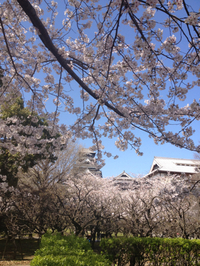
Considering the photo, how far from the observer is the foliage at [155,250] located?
18.8 ft

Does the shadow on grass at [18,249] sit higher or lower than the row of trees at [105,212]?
lower

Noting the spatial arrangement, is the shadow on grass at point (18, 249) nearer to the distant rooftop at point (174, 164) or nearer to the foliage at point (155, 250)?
the foliage at point (155, 250)

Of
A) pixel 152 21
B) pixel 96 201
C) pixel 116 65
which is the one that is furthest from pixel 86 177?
pixel 152 21

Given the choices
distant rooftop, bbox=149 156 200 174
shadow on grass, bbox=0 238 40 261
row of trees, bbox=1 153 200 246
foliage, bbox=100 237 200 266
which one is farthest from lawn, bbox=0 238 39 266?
distant rooftop, bbox=149 156 200 174

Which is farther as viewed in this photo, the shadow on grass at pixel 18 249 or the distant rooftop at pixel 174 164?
the distant rooftop at pixel 174 164

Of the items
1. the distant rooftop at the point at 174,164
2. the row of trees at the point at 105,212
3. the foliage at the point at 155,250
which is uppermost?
the distant rooftop at the point at 174,164

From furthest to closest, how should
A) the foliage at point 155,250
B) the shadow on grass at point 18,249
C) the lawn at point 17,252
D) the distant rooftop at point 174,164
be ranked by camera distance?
1. the distant rooftop at point 174,164
2. the shadow on grass at point 18,249
3. the lawn at point 17,252
4. the foliage at point 155,250

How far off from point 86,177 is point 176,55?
12.4m

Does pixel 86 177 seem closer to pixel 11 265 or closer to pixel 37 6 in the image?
pixel 11 265

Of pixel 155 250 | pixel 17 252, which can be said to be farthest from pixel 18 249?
pixel 155 250

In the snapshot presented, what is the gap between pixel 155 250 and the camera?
235 inches

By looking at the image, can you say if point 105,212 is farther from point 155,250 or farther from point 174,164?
point 174,164

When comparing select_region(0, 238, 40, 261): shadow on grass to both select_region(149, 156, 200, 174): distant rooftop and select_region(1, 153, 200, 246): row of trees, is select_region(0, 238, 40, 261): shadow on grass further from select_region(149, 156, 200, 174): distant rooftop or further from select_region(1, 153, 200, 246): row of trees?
select_region(149, 156, 200, 174): distant rooftop

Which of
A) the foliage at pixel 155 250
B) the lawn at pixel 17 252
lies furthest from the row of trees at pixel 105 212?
the lawn at pixel 17 252
